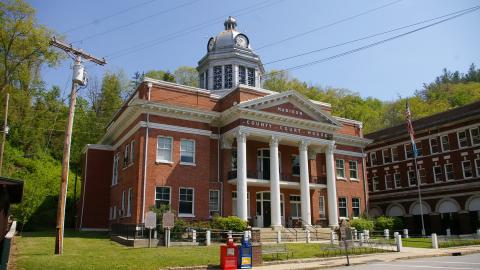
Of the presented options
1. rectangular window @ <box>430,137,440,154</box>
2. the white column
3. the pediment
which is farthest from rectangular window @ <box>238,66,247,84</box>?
rectangular window @ <box>430,137,440,154</box>

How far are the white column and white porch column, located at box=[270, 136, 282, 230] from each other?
6.48m

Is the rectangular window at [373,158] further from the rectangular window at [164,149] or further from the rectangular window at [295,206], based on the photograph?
the rectangular window at [164,149]

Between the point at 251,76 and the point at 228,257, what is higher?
the point at 251,76

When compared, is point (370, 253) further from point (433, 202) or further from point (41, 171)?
point (41, 171)

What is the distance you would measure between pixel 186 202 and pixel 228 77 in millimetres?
17351

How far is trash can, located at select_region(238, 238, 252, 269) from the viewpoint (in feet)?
59.0

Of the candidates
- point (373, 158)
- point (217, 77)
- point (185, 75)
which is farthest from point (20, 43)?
point (373, 158)

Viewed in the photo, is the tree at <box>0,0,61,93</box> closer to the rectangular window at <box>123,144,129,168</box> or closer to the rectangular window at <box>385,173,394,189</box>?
the rectangular window at <box>123,144,129,168</box>

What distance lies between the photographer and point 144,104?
3128cm

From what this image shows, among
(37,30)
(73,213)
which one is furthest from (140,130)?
(73,213)

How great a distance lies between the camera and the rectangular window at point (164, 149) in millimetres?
32250

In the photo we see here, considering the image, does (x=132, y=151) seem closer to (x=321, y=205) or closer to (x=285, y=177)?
(x=285, y=177)

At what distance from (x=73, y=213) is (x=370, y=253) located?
35176mm

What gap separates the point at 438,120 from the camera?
49.8 metres
